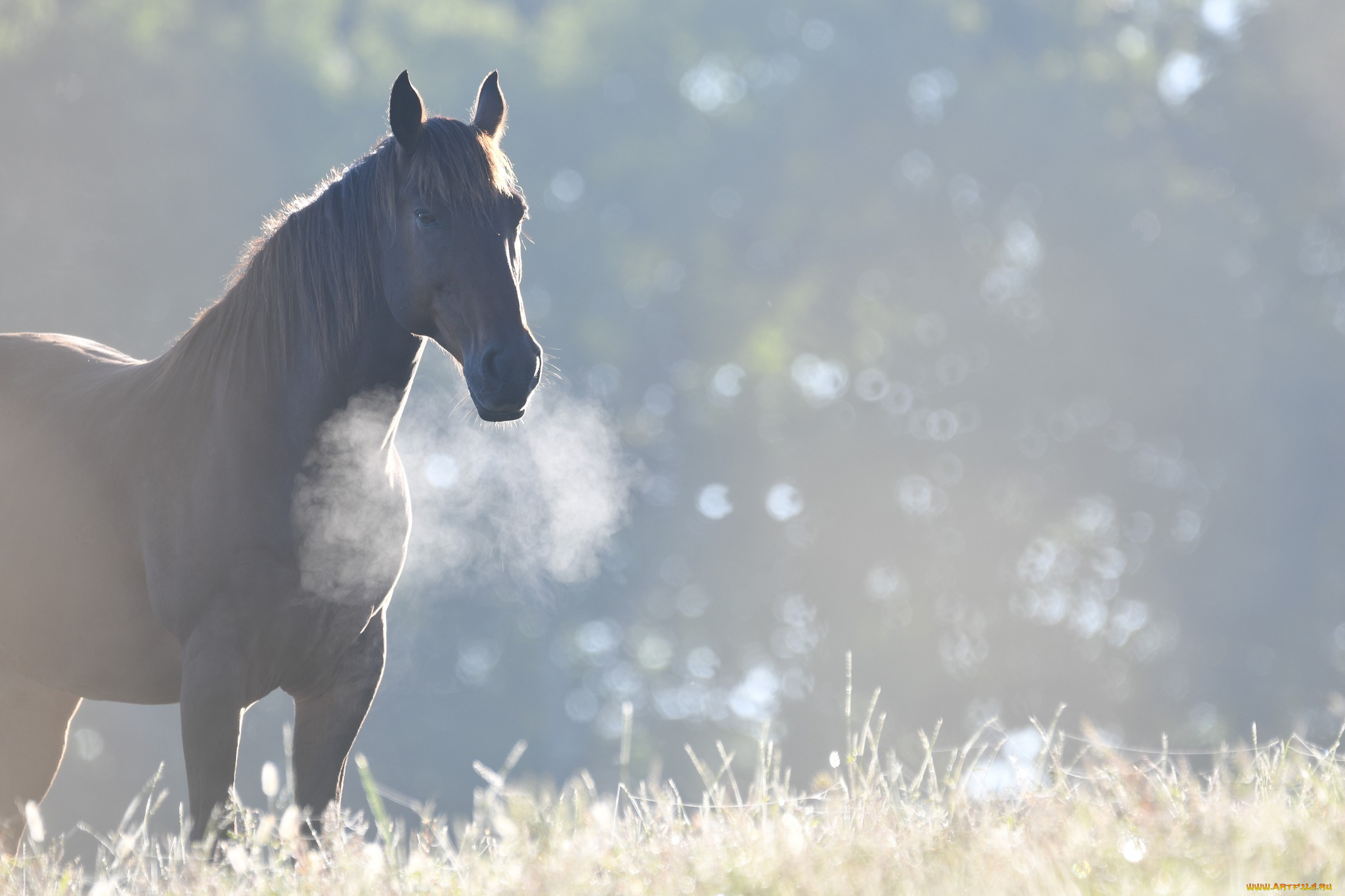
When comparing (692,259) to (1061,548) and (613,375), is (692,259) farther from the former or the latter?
(1061,548)

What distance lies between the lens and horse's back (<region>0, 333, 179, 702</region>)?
3.52 meters

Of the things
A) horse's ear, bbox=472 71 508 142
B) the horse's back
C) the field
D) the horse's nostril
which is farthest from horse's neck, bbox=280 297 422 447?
the field

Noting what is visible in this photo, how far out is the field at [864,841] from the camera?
1.93 metres

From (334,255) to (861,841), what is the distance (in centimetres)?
236

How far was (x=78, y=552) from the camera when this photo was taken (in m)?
3.62

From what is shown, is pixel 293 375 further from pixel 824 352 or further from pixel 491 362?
pixel 824 352

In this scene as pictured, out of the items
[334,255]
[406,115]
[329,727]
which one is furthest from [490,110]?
[329,727]

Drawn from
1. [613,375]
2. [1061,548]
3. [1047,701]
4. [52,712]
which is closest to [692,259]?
[613,375]

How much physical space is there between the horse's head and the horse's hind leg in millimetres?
2288

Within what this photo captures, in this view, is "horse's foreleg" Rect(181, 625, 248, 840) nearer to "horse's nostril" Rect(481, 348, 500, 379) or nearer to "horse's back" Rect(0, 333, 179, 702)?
"horse's back" Rect(0, 333, 179, 702)

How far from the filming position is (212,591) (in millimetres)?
3111

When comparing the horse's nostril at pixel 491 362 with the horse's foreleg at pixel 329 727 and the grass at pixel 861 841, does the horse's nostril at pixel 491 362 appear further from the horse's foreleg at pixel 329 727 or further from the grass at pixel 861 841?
the grass at pixel 861 841

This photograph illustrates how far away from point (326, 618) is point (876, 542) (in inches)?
621

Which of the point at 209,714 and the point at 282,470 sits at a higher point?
the point at 282,470
